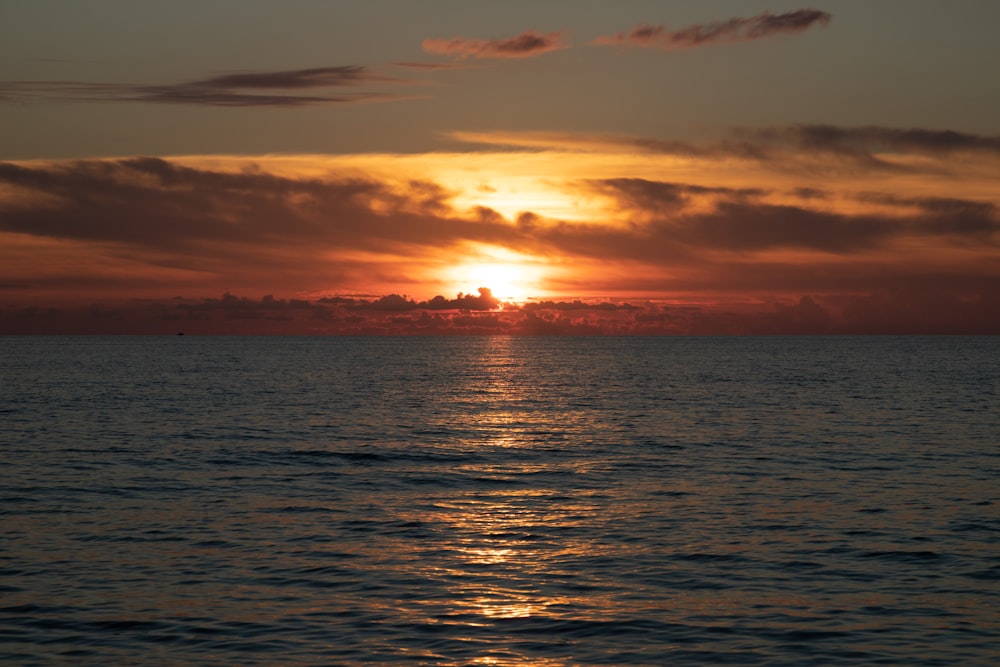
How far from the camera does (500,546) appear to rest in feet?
89.0

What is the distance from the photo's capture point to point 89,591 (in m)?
22.3

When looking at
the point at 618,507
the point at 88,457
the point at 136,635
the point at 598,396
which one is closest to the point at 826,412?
the point at 598,396

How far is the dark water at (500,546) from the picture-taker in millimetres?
18891

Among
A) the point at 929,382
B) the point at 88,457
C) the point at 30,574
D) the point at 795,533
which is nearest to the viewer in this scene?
the point at 30,574

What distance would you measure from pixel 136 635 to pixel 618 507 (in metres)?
17.9

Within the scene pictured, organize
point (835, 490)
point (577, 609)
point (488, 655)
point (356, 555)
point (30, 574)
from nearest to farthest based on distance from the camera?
point (488, 655) → point (577, 609) → point (30, 574) → point (356, 555) → point (835, 490)

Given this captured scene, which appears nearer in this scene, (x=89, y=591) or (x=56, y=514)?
(x=89, y=591)

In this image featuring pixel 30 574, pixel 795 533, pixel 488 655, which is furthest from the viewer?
pixel 795 533

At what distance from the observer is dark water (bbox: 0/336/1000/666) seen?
18891 millimetres

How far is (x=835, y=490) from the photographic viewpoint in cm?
3647

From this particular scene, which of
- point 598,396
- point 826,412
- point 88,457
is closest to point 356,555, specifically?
point 88,457

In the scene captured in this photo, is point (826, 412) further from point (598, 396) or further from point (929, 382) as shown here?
point (929, 382)

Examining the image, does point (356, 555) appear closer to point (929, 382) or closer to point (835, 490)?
point (835, 490)

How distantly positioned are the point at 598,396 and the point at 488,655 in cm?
8047
